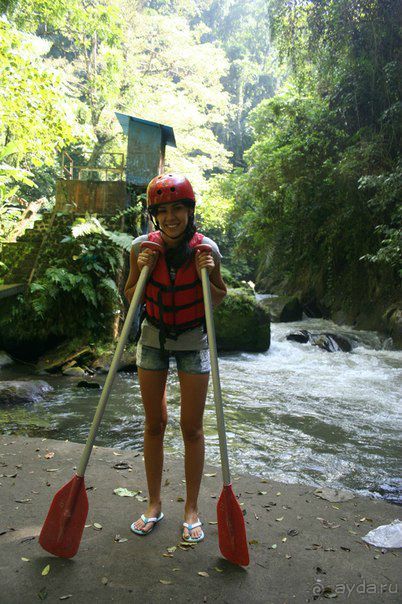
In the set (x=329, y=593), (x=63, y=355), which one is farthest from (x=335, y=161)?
(x=329, y=593)

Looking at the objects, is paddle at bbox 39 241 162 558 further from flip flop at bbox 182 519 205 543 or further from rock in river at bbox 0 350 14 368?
rock in river at bbox 0 350 14 368

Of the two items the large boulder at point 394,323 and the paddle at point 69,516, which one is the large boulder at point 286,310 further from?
the paddle at point 69,516

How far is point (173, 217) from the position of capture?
8.45 ft

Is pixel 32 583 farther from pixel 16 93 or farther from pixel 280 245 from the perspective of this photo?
pixel 280 245

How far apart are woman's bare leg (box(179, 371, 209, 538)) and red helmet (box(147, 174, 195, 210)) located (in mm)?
995

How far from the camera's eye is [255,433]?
5.58 meters

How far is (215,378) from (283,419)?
421 centimetres

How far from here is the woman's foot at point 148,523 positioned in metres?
2.61

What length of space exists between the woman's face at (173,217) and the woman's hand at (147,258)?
163mm

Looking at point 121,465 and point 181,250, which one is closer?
point 181,250

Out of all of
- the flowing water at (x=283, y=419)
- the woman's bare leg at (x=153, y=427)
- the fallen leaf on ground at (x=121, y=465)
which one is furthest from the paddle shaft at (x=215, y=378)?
the flowing water at (x=283, y=419)

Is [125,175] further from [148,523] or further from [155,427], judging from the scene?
[148,523]

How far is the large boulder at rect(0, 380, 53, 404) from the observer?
6340 millimetres

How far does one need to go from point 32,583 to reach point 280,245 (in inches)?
625
